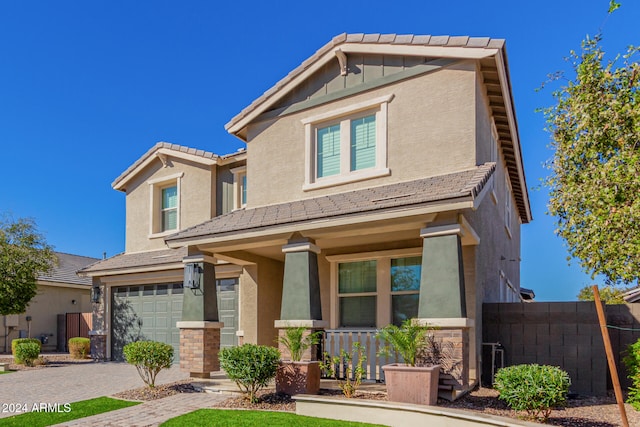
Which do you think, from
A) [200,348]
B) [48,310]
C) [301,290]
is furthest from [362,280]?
[48,310]

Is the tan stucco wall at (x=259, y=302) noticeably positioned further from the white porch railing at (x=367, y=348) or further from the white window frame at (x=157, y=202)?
the white window frame at (x=157, y=202)

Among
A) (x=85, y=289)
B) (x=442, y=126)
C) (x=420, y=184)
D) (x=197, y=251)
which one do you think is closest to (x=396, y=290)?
(x=420, y=184)

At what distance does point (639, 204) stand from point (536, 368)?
455cm

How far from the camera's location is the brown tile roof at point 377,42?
9.53 metres

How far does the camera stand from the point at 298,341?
878 cm

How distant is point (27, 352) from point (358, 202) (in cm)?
1198

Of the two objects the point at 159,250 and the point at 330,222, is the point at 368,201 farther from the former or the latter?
the point at 159,250

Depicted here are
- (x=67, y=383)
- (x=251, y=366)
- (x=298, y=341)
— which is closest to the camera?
(x=251, y=366)

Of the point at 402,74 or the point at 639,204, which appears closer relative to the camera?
the point at 639,204

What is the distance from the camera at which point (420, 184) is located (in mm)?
9414

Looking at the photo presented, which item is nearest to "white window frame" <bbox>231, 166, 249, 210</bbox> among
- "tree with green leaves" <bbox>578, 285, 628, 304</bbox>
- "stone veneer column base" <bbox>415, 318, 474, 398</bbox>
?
"stone veneer column base" <bbox>415, 318, 474, 398</bbox>

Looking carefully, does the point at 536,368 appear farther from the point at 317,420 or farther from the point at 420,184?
the point at 420,184

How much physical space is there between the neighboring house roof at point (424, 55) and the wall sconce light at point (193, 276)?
13.1 feet

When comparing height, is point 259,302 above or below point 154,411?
above
